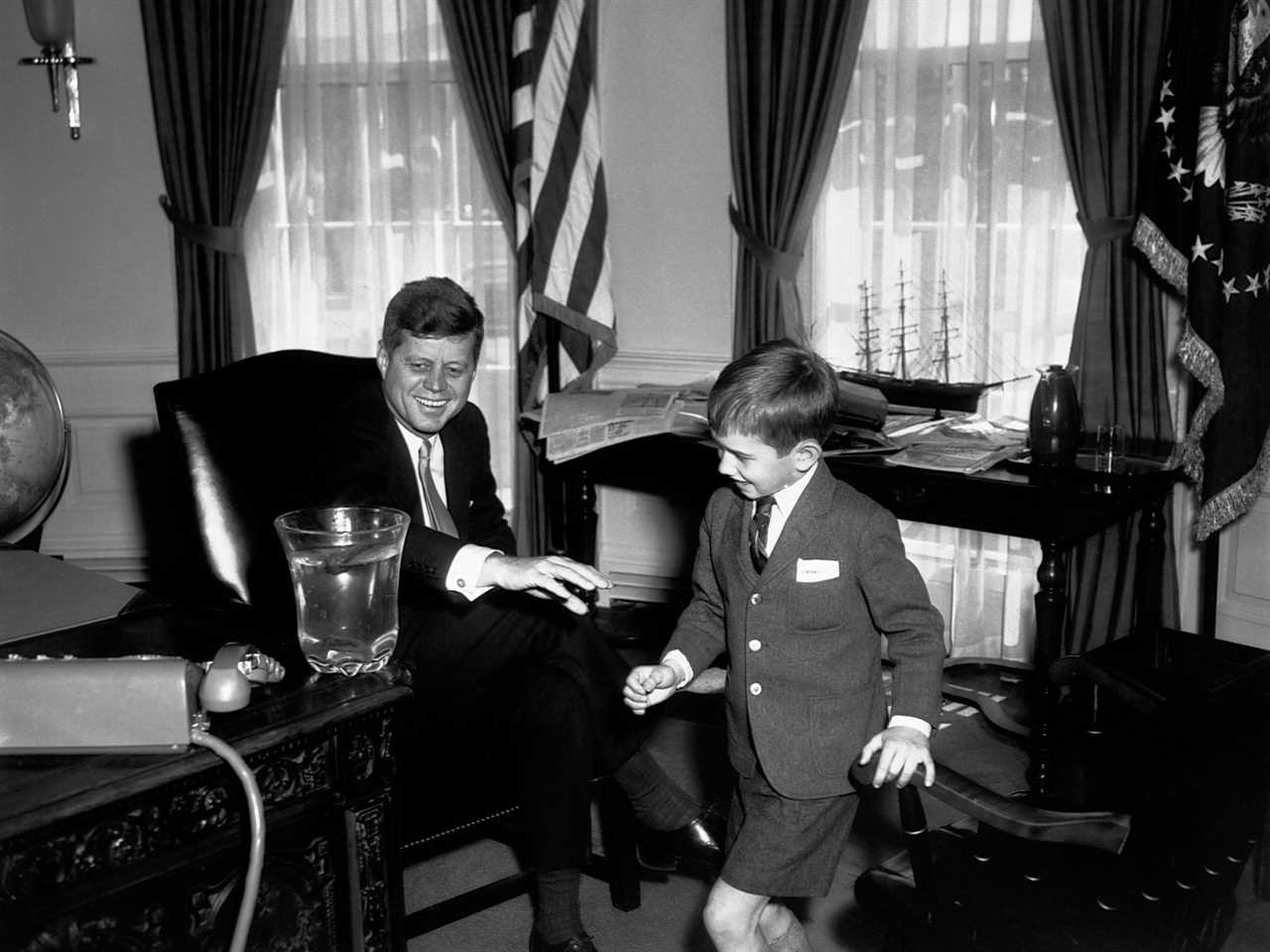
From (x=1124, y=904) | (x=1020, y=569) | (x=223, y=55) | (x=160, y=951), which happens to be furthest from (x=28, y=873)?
(x=223, y=55)

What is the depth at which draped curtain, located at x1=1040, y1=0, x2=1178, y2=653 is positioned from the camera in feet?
11.8

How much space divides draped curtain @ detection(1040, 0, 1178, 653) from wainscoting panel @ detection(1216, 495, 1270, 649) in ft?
0.67

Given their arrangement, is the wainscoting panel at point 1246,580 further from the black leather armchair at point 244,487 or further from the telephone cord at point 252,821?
the telephone cord at point 252,821

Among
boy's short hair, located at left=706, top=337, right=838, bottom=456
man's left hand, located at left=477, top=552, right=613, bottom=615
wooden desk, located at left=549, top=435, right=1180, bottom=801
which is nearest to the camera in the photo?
boy's short hair, located at left=706, top=337, right=838, bottom=456

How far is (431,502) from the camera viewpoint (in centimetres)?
277

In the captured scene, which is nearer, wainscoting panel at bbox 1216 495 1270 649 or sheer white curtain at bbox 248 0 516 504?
wainscoting panel at bbox 1216 495 1270 649

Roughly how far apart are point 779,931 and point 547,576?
68 centimetres

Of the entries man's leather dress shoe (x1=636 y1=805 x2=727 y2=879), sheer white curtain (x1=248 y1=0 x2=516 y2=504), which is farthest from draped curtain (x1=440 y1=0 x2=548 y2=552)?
man's leather dress shoe (x1=636 y1=805 x2=727 y2=879)

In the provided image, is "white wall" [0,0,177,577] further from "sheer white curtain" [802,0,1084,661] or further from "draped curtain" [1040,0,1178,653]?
"draped curtain" [1040,0,1178,653]

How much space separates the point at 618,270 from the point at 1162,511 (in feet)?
6.83

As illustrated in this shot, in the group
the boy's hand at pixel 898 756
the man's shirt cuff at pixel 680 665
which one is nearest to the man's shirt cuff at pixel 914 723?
the boy's hand at pixel 898 756

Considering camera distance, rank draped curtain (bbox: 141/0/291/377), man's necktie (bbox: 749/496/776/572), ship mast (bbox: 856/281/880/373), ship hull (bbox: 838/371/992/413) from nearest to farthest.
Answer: man's necktie (bbox: 749/496/776/572) → ship hull (bbox: 838/371/992/413) → ship mast (bbox: 856/281/880/373) → draped curtain (bbox: 141/0/291/377)

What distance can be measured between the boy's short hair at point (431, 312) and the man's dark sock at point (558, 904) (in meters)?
0.99

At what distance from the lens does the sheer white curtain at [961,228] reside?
3.86m
